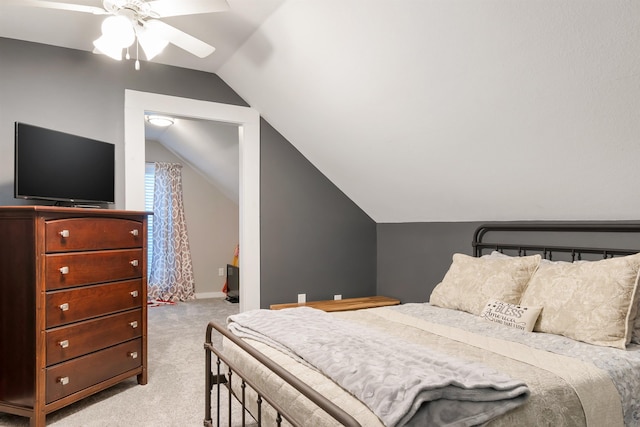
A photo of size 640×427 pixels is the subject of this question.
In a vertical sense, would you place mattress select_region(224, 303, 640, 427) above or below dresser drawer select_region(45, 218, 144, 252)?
below

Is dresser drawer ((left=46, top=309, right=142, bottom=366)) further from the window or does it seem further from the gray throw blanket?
the window

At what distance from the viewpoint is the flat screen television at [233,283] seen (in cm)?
578

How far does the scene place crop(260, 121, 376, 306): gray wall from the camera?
408 cm

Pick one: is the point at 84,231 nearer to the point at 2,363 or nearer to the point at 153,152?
the point at 2,363

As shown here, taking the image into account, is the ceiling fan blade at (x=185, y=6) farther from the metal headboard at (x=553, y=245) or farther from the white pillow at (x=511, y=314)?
the metal headboard at (x=553, y=245)

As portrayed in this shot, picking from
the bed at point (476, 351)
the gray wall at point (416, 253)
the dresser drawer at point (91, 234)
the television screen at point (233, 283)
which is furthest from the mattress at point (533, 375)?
the television screen at point (233, 283)

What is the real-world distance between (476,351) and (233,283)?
176 inches

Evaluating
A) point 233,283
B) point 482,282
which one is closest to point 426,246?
point 482,282

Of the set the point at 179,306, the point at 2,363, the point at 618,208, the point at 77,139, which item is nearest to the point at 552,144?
the point at 618,208

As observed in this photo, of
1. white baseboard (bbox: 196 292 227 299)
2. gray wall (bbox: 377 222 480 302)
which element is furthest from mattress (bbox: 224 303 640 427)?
white baseboard (bbox: 196 292 227 299)

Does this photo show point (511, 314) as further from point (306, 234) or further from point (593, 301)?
point (306, 234)

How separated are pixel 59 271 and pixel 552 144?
114 inches

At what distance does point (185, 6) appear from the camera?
2146mm

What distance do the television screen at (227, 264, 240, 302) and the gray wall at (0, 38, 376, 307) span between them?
1810 mm
